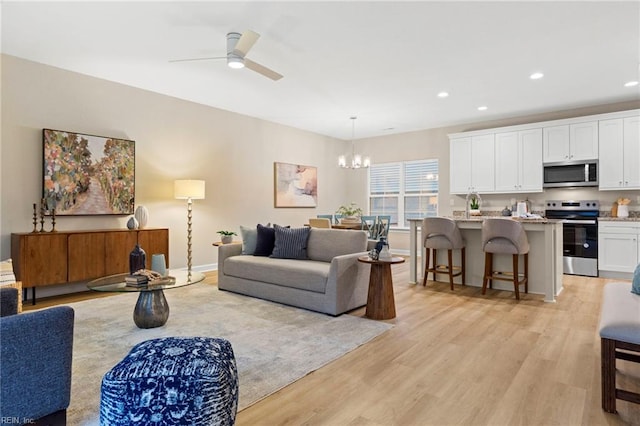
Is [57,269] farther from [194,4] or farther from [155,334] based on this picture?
[194,4]

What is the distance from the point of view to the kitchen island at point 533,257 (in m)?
4.16

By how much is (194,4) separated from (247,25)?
0.51m

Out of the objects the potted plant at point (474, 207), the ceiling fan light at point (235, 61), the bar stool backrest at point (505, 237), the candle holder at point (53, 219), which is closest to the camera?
the ceiling fan light at point (235, 61)

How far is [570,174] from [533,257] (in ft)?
7.93

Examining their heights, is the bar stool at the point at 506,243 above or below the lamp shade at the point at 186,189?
below

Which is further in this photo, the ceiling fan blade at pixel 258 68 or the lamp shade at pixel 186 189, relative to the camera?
the lamp shade at pixel 186 189

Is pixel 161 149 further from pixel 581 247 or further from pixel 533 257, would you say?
pixel 581 247

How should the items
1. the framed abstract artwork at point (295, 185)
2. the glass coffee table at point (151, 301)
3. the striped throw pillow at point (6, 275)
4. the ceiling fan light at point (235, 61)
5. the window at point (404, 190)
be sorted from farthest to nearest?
1. the window at point (404, 190)
2. the framed abstract artwork at point (295, 185)
3. the ceiling fan light at point (235, 61)
4. the glass coffee table at point (151, 301)
5. the striped throw pillow at point (6, 275)

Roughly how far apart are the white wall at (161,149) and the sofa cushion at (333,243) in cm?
248

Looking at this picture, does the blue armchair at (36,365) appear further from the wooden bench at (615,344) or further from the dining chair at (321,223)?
the dining chair at (321,223)

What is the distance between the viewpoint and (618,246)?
5.38 m

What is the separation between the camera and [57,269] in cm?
408

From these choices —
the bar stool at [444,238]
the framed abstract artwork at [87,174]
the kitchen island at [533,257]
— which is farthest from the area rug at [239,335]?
the kitchen island at [533,257]
